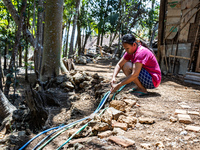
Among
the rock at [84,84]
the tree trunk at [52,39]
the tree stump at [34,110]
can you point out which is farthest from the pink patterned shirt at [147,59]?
the tree trunk at [52,39]

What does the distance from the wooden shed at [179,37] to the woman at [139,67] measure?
111 inches

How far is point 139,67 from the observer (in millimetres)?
2863

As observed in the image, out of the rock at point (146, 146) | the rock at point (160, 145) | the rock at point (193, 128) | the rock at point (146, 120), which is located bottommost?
the rock at point (146, 146)

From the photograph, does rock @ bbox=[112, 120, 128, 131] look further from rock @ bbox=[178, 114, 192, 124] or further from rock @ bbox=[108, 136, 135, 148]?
rock @ bbox=[178, 114, 192, 124]

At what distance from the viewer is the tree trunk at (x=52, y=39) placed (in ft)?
19.4

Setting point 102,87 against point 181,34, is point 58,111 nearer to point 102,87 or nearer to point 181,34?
point 102,87

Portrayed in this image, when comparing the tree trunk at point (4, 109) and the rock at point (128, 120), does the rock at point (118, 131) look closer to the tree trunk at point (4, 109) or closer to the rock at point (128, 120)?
the rock at point (128, 120)

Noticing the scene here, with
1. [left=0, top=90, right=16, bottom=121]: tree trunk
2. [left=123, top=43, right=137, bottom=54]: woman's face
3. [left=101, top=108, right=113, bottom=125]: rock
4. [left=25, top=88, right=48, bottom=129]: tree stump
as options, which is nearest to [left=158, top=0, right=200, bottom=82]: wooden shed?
[left=123, top=43, right=137, bottom=54]: woman's face

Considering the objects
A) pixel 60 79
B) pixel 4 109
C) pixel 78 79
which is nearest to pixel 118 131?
pixel 4 109

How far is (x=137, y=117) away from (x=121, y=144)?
822 millimetres

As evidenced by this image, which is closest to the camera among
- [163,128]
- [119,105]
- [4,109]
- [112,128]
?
[163,128]

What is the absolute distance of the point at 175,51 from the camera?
619 cm

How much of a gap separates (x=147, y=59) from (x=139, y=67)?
201 millimetres

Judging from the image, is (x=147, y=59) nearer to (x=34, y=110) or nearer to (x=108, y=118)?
(x=108, y=118)
